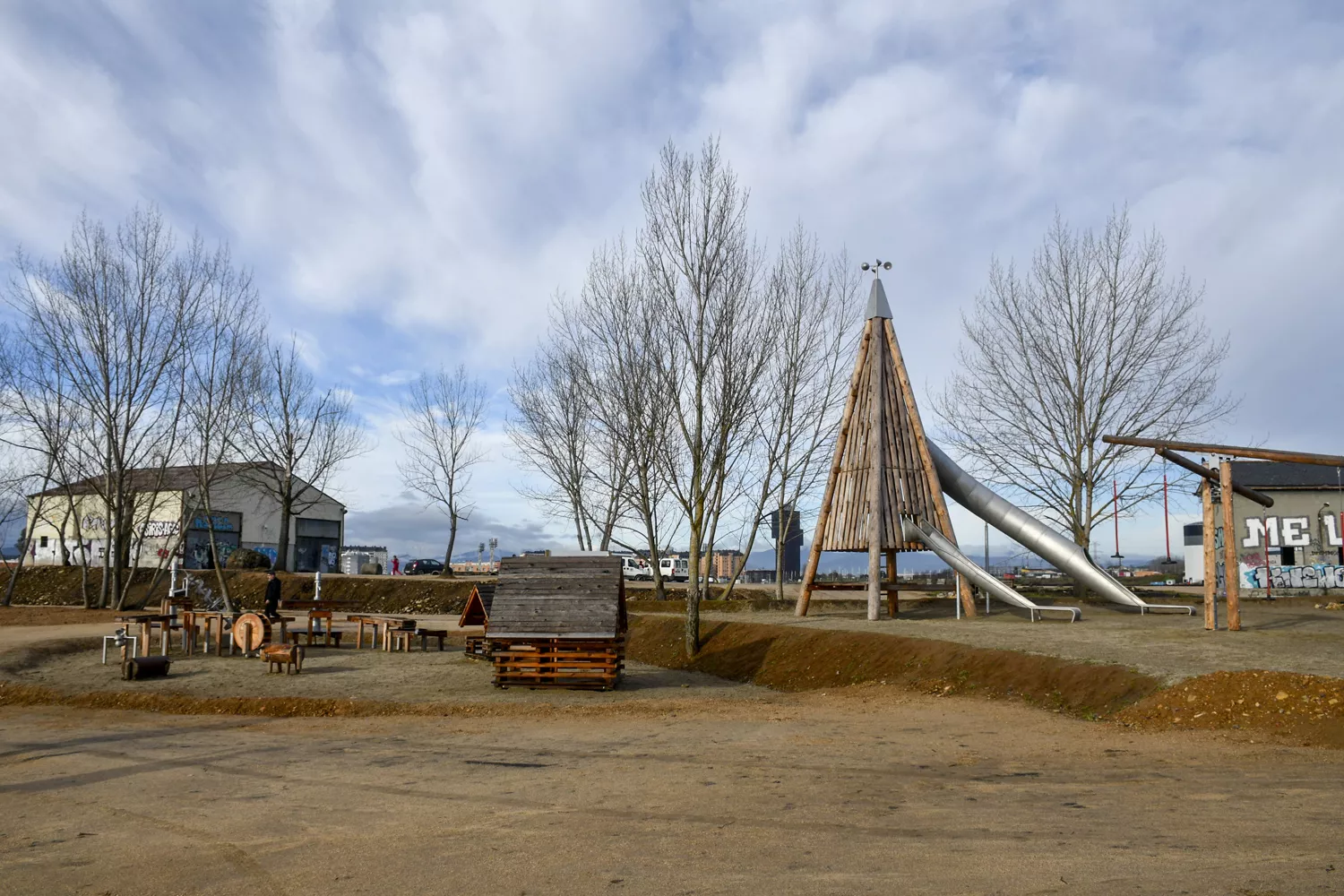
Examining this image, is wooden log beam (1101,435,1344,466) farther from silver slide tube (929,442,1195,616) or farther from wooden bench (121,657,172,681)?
wooden bench (121,657,172,681)

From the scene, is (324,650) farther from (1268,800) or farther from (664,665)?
(1268,800)

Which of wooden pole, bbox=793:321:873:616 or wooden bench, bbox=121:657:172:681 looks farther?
wooden pole, bbox=793:321:873:616

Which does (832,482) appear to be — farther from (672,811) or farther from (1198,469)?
(672,811)

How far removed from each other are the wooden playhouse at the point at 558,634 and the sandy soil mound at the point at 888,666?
387cm

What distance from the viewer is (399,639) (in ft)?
74.3

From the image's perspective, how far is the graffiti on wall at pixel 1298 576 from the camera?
39.2 meters

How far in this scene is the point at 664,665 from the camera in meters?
21.5

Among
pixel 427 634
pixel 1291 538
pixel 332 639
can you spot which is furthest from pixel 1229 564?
pixel 1291 538

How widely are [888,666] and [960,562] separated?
6.34m

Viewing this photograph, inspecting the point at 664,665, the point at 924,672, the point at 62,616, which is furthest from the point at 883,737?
the point at 62,616

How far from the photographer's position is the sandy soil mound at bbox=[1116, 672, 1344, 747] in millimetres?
9625

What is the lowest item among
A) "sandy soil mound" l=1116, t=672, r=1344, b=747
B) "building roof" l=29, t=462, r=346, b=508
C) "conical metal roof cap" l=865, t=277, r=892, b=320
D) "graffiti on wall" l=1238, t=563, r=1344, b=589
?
"sandy soil mound" l=1116, t=672, r=1344, b=747

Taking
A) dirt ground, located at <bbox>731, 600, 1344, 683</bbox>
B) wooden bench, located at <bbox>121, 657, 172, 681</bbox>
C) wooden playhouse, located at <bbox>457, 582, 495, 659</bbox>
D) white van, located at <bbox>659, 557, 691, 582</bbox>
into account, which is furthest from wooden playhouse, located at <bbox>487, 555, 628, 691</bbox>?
white van, located at <bbox>659, 557, 691, 582</bbox>

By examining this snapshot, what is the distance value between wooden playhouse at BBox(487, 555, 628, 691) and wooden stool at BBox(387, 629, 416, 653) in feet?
23.4
